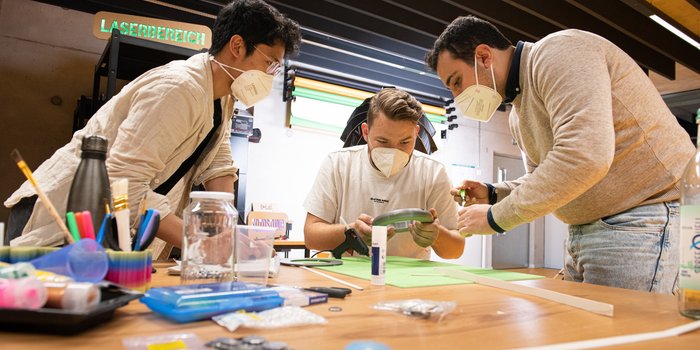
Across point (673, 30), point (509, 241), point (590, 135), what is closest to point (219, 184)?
point (590, 135)

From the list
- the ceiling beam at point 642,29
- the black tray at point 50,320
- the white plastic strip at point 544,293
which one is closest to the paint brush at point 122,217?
the black tray at point 50,320

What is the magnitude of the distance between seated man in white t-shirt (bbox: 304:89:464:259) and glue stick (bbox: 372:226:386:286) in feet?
2.74

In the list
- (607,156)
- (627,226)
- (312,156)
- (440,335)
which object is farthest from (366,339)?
(312,156)

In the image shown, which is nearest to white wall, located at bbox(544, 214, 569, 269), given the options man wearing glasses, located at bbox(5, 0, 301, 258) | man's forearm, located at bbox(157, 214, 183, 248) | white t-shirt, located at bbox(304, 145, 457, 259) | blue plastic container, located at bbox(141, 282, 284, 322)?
white t-shirt, located at bbox(304, 145, 457, 259)

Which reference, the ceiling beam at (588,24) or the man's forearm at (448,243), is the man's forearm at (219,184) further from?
the ceiling beam at (588,24)

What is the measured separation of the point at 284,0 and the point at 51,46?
204 centimetres

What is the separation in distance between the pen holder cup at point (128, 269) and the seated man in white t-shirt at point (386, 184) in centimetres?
122

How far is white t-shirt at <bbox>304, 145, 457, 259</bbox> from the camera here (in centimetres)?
205

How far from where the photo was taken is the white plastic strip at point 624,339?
22.0 inches

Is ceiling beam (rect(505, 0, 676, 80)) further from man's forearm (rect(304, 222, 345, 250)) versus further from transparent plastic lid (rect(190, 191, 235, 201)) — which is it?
transparent plastic lid (rect(190, 191, 235, 201))

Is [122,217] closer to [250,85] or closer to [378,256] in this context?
[378,256]

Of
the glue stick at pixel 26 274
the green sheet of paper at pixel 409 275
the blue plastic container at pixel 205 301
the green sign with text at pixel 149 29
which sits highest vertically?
the green sign with text at pixel 149 29

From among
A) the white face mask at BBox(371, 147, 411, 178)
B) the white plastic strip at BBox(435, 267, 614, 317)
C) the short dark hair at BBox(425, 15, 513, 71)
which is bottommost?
the white plastic strip at BBox(435, 267, 614, 317)

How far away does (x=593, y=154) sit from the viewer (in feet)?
3.71
